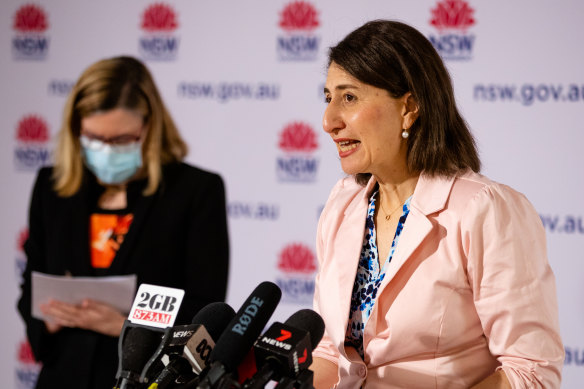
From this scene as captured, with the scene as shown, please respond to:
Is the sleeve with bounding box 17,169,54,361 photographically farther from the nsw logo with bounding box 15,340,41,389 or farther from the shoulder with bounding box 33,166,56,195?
the nsw logo with bounding box 15,340,41,389

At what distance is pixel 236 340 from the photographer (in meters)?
0.89

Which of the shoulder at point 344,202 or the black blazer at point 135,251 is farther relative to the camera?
the black blazer at point 135,251

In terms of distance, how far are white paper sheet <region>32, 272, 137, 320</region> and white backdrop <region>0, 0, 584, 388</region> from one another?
1086mm

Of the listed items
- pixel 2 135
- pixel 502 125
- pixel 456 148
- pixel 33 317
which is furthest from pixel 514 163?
pixel 2 135

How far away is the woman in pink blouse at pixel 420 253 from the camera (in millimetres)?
1203

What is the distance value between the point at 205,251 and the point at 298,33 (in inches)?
49.5

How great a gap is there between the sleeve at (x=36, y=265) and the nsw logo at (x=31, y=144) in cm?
113

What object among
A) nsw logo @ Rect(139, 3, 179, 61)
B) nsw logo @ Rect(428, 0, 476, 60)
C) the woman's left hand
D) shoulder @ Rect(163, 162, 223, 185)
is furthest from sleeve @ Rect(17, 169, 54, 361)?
nsw logo @ Rect(428, 0, 476, 60)

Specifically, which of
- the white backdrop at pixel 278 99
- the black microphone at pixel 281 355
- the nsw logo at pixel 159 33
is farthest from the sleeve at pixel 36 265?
the black microphone at pixel 281 355

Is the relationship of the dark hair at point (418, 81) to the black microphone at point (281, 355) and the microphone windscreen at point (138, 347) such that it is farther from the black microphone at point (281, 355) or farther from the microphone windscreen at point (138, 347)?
the microphone windscreen at point (138, 347)

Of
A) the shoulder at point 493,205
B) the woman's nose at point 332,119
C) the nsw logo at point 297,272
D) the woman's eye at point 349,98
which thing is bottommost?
the nsw logo at point 297,272

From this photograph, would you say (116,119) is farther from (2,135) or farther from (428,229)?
(2,135)

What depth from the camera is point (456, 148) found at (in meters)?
1.42

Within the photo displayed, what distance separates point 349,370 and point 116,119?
1.36m
